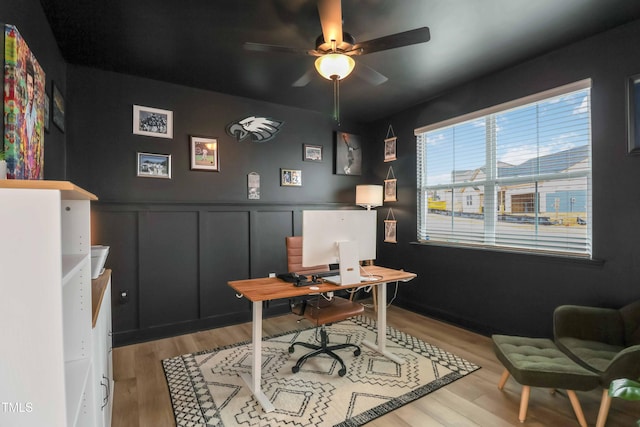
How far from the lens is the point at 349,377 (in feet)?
7.81

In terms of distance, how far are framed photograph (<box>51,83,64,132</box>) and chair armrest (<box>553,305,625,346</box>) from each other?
3983 mm

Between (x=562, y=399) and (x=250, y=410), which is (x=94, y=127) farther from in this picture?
(x=562, y=399)

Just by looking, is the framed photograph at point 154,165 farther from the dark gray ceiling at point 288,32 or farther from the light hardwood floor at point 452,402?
the light hardwood floor at point 452,402

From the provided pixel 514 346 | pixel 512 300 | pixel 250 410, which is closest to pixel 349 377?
pixel 250 410

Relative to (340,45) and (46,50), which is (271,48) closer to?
(340,45)

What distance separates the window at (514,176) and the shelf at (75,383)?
128 inches

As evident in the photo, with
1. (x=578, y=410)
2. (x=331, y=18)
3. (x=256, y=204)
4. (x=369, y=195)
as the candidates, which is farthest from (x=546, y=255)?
(x=256, y=204)

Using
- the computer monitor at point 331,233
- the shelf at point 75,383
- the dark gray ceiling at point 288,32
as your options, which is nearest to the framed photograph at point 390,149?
the dark gray ceiling at point 288,32

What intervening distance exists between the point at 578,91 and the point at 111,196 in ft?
13.6

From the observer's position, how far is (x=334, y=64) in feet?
6.68

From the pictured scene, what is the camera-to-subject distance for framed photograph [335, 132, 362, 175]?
432 centimetres

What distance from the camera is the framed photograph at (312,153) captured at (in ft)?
13.3

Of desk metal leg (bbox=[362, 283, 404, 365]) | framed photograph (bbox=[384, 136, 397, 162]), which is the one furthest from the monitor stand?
framed photograph (bbox=[384, 136, 397, 162])

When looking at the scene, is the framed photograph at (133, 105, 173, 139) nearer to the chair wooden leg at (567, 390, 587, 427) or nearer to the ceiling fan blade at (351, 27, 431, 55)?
the ceiling fan blade at (351, 27, 431, 55)
